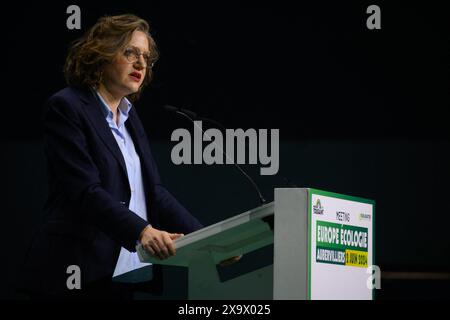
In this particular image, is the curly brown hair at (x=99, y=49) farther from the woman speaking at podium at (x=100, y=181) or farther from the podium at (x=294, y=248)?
the podium at (x=294, y=248)

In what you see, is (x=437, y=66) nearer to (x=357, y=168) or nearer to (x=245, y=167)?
(x=357, y=168)

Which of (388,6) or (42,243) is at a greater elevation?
(388,6)

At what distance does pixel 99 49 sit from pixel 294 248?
1.14 m

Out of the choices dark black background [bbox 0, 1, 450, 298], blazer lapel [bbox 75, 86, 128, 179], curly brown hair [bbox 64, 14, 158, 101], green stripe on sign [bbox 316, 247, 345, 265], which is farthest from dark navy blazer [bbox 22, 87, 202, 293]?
dark black background [bbox 0, 1, 450, 298]

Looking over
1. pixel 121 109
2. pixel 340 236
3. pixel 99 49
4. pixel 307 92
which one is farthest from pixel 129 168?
pixel 307 92

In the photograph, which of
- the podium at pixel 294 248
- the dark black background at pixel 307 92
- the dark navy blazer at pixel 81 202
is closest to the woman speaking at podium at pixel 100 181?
the dark navy blazer at pixel 81 202

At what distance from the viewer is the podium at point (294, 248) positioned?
7.43ft

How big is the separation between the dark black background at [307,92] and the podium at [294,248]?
1802mm

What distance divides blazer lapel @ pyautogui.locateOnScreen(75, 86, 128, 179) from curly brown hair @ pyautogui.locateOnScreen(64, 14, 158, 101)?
12 centimetres

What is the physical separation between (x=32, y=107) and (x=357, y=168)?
1.73 metres

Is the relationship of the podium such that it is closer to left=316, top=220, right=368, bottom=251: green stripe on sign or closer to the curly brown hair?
left=316, top=220, right=368, bottom=251: green stripe on sign

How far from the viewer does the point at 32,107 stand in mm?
4602

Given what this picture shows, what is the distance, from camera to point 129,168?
9.52 ft
